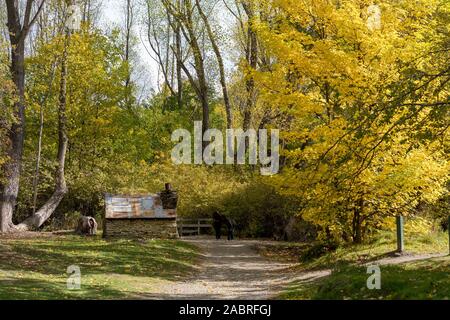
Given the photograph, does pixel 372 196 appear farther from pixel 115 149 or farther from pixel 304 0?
pixel 115 149

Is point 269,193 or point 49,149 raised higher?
point 49,149

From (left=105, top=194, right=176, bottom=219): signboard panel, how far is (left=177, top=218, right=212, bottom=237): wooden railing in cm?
637

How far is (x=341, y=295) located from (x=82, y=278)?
7065 millimetres

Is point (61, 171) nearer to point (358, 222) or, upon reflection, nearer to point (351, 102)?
point (358, 222)

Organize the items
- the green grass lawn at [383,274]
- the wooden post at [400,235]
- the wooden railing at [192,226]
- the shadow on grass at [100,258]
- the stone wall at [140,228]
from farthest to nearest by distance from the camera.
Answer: the wooden railing at [192,226]
the stone wall at [140,228]
the shadow on grass at [100,258]
the wooden post at [400,235]
the green grass lawn at [383,274]

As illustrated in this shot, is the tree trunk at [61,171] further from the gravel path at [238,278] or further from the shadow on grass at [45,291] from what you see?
the shadow on grass at [45,291]

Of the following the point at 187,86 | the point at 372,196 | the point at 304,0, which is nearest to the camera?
the point at 372,196

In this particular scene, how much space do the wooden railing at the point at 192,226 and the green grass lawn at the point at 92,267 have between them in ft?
31.3

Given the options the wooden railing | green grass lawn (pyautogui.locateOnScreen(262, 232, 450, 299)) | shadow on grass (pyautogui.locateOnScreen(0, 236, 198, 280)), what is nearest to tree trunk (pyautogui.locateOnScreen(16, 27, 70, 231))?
the wooden railing

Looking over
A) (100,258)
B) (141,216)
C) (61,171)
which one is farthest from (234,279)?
(61,171)

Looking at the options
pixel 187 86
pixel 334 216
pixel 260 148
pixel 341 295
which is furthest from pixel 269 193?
pixel 187 86

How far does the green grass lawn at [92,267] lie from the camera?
13107 millimetres

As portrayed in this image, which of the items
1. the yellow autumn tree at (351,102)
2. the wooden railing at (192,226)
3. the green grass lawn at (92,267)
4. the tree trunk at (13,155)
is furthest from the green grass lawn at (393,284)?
the wooden railing at (192,226)

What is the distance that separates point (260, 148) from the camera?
38.8 meters
